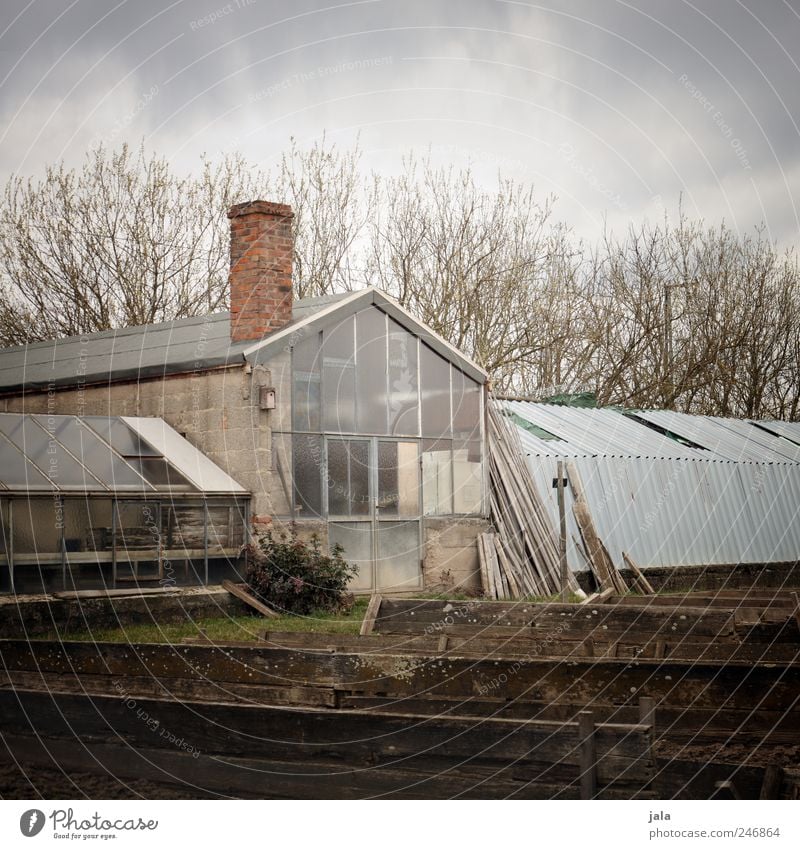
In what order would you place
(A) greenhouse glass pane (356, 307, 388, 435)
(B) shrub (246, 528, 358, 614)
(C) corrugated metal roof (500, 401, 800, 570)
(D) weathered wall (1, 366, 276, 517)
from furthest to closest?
1. (C) corrugated metal roof (500, 401, 800, 570)
2. (A) greenhouse glass pane (356, 307, 388, 435)
3. (D) weathered wall (1, 366, 276, 517)
4. (B) shrub (246, 528, 358, 614)

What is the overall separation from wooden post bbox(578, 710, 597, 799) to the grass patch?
19.2 feet

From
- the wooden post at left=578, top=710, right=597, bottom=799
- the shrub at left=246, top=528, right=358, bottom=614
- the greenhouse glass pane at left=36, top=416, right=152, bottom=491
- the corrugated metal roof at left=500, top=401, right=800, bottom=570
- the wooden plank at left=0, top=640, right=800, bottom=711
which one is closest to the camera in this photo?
the wooden post at left=578, top=710, right=597, bottom=799

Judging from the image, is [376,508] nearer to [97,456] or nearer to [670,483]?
[97,456]

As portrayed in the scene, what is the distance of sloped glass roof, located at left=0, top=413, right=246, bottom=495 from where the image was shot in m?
13.8

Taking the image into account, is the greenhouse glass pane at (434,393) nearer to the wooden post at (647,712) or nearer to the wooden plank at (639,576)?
the wooden plank at (639,576)

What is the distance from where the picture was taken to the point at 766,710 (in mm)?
8242

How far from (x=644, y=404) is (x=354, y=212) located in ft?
34.9

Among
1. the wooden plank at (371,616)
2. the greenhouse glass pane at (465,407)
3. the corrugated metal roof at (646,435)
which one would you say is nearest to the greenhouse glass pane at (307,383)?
the greenhouse glass pane at (465,407)

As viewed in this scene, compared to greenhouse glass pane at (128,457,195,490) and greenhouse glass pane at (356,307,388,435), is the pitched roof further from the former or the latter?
greenhouse glass pane at (128,457,195,490)

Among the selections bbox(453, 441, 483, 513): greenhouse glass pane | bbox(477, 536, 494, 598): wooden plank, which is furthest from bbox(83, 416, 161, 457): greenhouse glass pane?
bbox(477, 536, 494, 598): wooden plank

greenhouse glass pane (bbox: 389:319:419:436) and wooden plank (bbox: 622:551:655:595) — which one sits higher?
greenhouse glass pane (bbox: 389:319:419:436)

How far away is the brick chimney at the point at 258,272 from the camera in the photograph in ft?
55.4

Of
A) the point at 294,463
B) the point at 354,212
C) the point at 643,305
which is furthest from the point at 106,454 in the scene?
the point at 643,305
